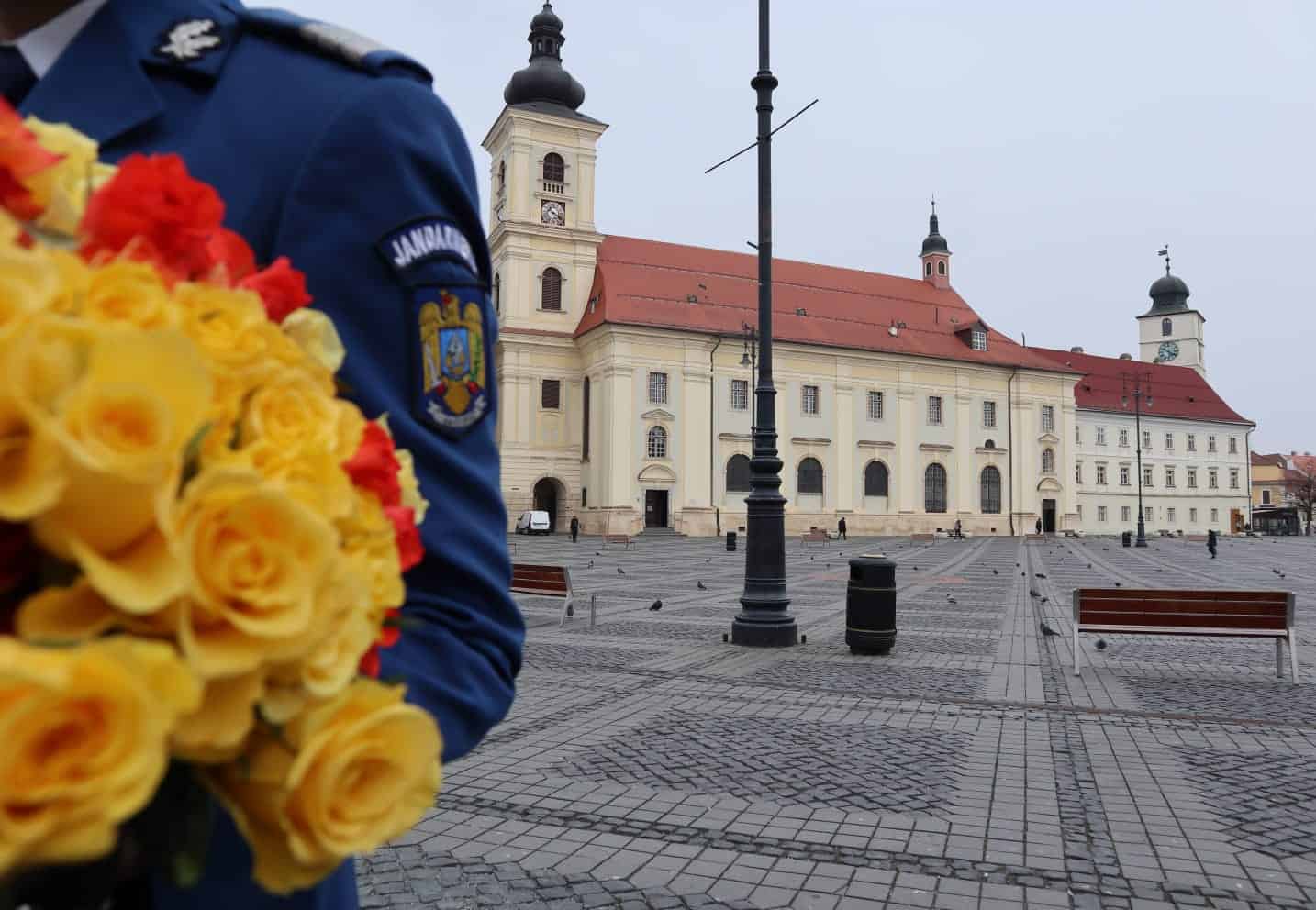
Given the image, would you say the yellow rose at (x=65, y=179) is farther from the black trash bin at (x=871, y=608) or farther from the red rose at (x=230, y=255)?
the black trash bin at (x=871, y=608)

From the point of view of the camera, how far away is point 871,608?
1039cm

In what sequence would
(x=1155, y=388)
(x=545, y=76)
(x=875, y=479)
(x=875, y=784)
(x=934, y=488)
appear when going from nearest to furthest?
(x=875, y=784), (x=545, y=76), (x=875, y=479), (x=934, y=488), (x=1155, y=388)

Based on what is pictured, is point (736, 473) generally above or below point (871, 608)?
above

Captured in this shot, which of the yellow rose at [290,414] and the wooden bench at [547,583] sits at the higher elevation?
the yellow rose at [290,414]

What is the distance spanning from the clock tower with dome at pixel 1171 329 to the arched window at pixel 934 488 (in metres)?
44.5

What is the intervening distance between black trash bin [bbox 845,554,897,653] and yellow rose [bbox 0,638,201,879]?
10.1m

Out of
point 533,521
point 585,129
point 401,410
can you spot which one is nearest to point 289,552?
point 401,410

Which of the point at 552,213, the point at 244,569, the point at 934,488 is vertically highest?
the point at 552,213

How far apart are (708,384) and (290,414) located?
50915 millimetres

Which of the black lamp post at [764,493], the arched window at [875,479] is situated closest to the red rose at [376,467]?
the black lamp post at [764,493]

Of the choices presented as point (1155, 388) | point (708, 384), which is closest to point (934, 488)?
point (708, 384)

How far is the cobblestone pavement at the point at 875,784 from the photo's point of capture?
163 inches

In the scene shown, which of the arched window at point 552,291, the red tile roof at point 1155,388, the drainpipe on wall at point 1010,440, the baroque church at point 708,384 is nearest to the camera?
the baroque church at point 708,384

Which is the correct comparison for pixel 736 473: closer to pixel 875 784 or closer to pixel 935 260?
pixel 935 260
